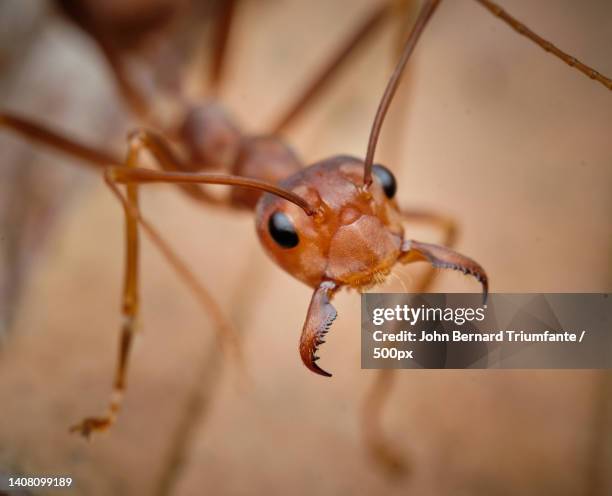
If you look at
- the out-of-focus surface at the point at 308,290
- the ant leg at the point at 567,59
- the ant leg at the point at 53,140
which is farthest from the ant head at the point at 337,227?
the ant leg at the point at 53,140

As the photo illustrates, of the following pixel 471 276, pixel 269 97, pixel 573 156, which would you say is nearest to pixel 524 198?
pixel 573 156

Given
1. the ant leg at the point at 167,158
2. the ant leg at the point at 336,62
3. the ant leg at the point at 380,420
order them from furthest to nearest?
the ant leg at the point at 336,62 → the ant leg at the point at 167,158 → the ant leg at the point at 380,420

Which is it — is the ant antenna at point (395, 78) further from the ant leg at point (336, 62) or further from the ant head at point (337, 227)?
the ant leg at point (336, 62)

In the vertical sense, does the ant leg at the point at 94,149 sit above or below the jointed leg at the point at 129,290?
above

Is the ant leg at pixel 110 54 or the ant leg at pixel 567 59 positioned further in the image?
the ant leg at pixel 110 54

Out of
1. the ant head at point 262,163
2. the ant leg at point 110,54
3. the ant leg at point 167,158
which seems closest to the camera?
the ant leg at point 167,158

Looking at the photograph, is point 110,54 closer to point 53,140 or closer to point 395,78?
point 53,140


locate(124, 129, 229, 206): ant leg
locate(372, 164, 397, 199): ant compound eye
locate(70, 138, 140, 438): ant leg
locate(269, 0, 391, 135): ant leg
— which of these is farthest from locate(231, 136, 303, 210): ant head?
locate(372, 164, 397, 199): ant compound eye
